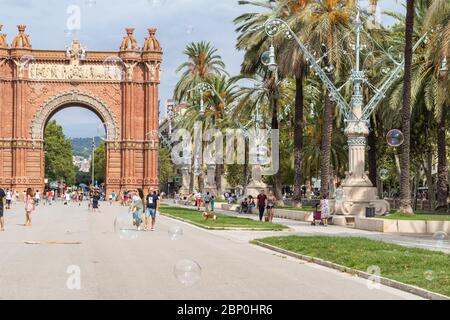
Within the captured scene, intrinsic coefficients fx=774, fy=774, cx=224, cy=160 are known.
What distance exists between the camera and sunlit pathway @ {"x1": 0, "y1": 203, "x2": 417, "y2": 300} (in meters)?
11.4

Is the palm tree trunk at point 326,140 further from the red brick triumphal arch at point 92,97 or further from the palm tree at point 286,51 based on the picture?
the red brick triumphal arch at point 92,97

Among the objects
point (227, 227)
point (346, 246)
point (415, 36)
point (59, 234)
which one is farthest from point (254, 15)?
point (346, 246)

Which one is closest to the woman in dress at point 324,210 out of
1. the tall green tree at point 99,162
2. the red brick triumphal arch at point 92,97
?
the red brick triumphal arch at point 92,97

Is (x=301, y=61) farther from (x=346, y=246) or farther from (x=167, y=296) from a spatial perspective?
(x=167, y=296)

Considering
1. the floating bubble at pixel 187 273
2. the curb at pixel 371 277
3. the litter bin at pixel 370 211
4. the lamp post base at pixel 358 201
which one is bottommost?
the curb at pixel 371 277

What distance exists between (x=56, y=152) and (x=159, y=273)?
442 ft

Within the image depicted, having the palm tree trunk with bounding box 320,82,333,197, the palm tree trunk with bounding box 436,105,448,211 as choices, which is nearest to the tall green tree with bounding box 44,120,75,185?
the palm tree trunk with bounding box 320,82,333,197

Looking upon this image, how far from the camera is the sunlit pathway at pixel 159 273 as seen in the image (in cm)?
1139

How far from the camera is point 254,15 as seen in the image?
45.5 metres

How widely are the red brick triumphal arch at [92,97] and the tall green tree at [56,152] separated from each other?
5925 cm

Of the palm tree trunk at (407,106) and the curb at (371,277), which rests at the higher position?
the palm tree trunk at (407,106)

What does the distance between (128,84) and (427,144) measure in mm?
41258

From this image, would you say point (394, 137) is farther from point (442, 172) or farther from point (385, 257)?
point (385, 257)

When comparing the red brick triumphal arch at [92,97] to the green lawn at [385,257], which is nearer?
the green lawn at [385,257]
